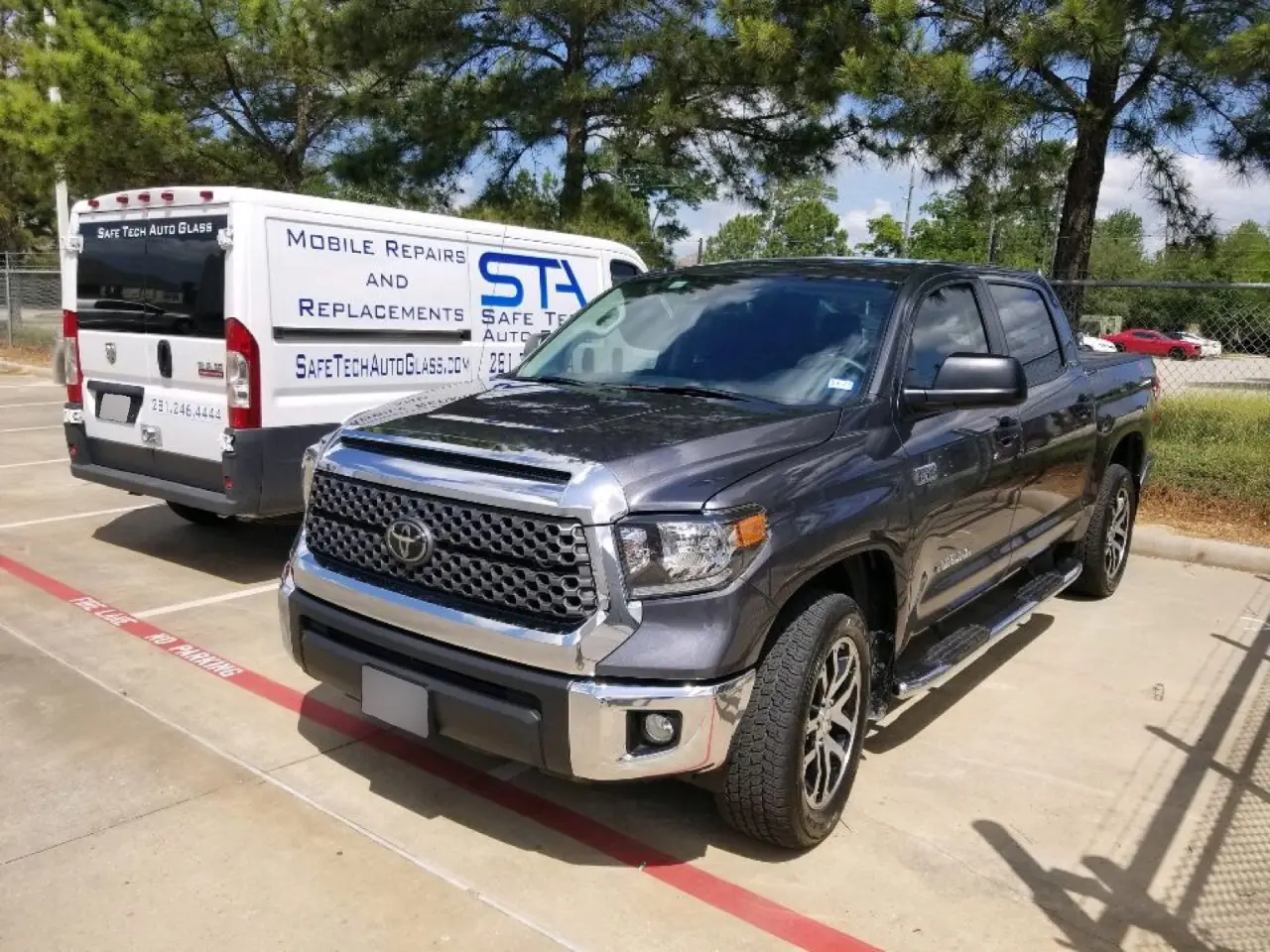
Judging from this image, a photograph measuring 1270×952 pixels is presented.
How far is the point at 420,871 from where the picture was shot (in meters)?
3.15

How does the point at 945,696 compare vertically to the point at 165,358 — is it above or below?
below

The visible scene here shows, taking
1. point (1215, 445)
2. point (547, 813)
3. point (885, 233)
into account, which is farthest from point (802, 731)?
point (885, 233)

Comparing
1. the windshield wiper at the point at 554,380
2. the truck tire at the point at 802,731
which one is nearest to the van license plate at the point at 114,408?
the windshield wiper at the point at 554,380

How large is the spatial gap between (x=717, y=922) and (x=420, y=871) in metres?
0.93

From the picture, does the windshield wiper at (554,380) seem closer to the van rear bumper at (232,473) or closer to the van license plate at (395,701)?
the van license plate at (395,701)

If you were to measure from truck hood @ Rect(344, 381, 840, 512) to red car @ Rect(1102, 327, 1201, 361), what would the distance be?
5001mm

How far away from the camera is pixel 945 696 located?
4770 mm

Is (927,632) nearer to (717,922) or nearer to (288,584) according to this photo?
(717,922)

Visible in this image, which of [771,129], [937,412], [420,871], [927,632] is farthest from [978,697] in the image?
[771,129]

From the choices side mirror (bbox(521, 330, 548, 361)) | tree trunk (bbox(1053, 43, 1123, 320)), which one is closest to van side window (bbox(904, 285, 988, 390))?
side mirror (bbox(521, 330, 548, 361))

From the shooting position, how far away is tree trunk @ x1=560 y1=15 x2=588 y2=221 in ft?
44.7

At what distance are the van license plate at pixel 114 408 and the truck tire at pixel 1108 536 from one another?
5930 mm

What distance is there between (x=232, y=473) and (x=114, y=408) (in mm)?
1359

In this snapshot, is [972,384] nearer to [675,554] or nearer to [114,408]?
[675,554]
